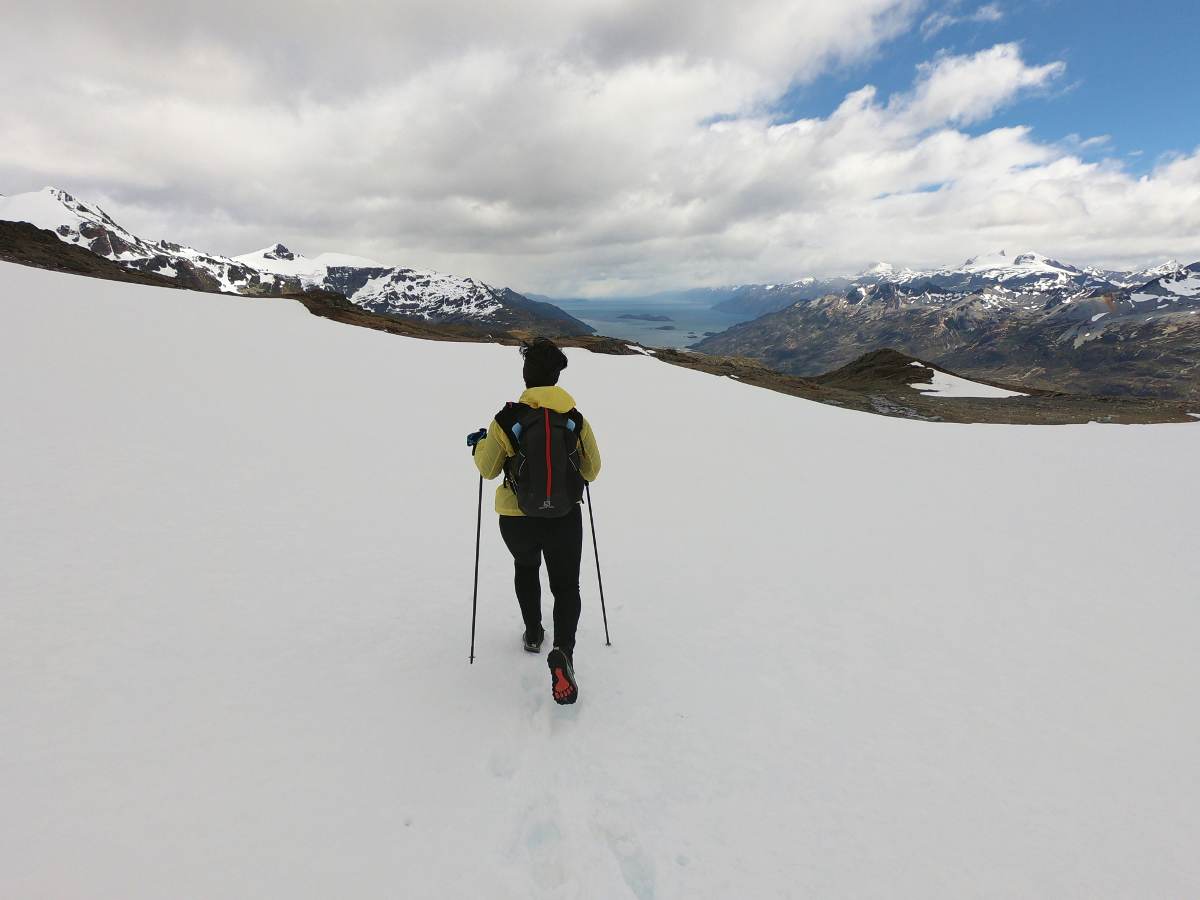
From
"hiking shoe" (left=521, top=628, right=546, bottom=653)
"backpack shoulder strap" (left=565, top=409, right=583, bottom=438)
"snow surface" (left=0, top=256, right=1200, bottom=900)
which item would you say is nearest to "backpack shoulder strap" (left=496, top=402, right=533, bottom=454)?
"backpack shoulder strap" (left=565, top=409, right=583, bottom=438)

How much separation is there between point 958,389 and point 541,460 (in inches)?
1997

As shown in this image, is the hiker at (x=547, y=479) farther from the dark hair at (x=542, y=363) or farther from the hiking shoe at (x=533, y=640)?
the hiking shoe at (x=533, y=640)

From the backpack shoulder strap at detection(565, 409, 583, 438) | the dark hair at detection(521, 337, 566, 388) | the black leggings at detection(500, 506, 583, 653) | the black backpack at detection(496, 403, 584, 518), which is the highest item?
the dark hair at detection(521, 337, 566, 388)

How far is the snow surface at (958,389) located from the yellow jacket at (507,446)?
45.5m

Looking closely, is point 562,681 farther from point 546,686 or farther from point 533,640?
point 533,640

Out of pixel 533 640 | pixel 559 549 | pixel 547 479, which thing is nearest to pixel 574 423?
pixel 547 479

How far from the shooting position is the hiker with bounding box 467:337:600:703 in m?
4.79

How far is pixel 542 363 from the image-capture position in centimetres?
521

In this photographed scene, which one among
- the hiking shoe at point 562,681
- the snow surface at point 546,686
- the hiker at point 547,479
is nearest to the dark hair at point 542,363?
the hiker at point 547,479

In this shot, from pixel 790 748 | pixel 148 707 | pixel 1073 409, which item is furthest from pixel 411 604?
pixel 1073 409

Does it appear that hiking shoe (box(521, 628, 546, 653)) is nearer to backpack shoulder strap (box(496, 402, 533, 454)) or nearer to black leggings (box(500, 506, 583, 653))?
black leggings (box(500, 506, 583, 653))

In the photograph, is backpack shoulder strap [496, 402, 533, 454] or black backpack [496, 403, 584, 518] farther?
backpack shoulder strap [496, 402, 533, 454]

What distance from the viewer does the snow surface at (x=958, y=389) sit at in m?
42.6

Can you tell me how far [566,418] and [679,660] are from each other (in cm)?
305
